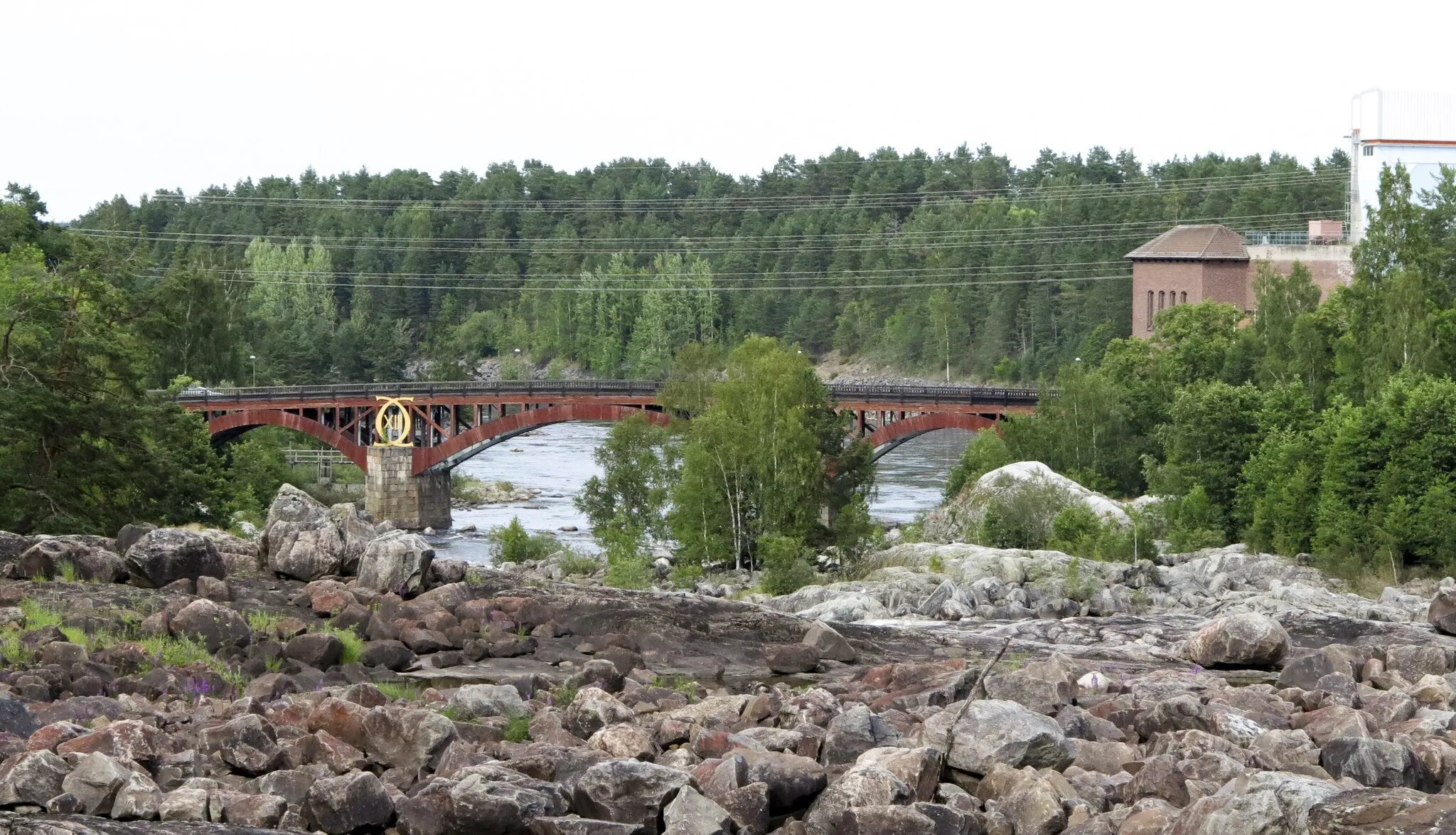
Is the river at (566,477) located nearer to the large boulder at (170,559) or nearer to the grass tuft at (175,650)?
the large boulder at (170,559)

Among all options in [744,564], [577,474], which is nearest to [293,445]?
[577,474]

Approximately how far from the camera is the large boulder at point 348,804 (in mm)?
16141

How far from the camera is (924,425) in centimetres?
7781

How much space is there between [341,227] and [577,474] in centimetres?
9654

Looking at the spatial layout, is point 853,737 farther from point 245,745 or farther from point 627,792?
point 245,745

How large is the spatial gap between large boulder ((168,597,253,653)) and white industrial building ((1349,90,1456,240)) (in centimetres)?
8293

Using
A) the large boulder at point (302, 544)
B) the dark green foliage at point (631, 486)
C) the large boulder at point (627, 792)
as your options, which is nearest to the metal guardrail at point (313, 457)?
the dark green foliage at point (631, 486)

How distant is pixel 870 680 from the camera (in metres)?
23.1

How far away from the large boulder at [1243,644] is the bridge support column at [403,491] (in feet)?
211

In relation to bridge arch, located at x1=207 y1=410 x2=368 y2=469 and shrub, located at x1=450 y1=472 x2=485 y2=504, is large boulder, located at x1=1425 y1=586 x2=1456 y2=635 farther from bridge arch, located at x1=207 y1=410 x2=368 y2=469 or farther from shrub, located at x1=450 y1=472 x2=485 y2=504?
shrub, located at x1=450 y1=472 x2=485 y2=504

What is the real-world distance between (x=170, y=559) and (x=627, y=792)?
13226 millimetres

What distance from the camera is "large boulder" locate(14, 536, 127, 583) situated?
2711cm

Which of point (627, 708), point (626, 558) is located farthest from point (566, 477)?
point (627, 708)

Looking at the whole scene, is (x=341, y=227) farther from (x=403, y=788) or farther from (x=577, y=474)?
(x=403, y=788)
